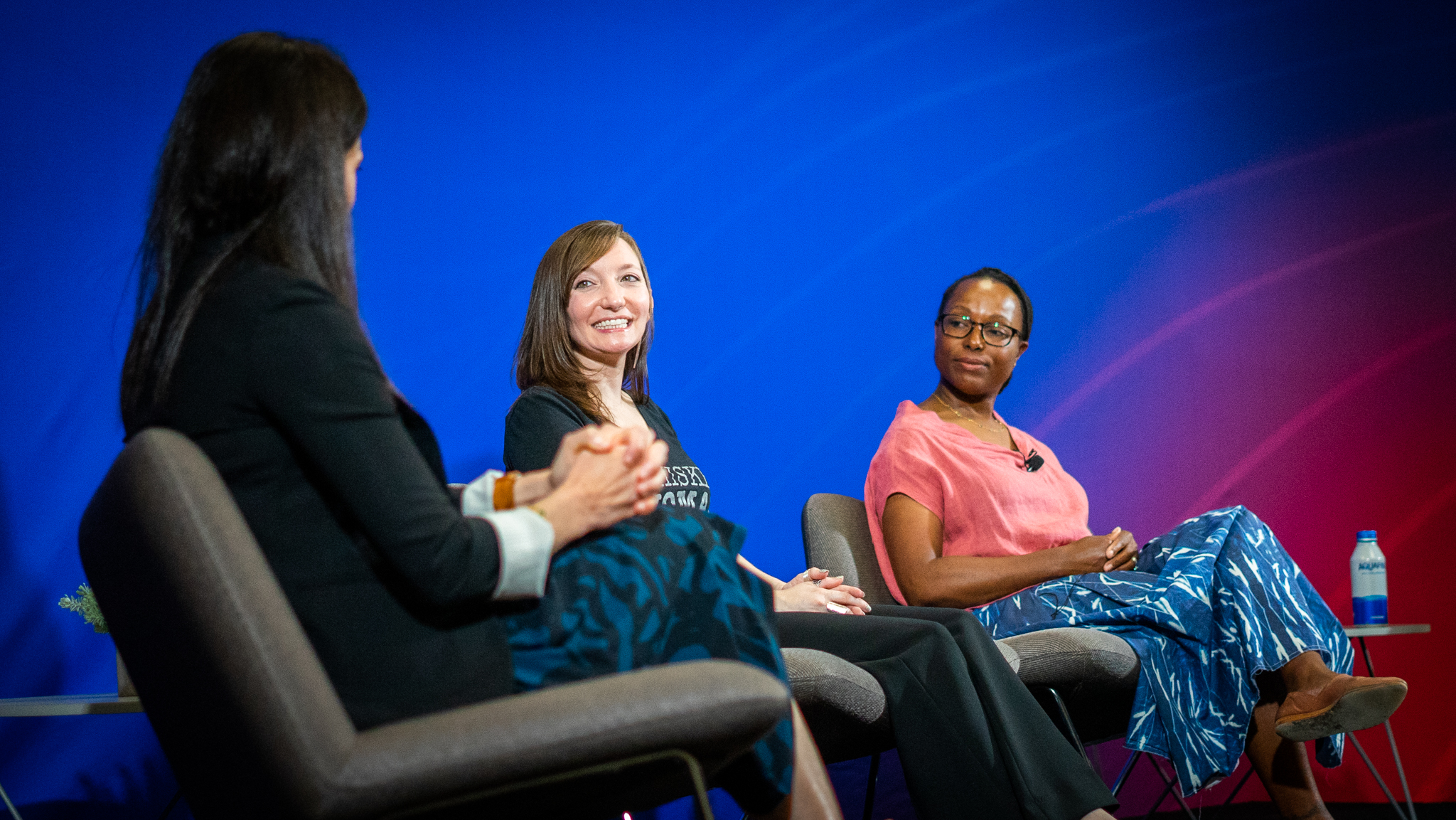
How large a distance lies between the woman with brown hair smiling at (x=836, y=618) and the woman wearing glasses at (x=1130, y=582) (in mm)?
470

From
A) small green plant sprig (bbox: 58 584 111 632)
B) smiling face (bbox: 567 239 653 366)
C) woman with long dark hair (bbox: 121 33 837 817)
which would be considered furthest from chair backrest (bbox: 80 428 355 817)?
smiling face (bbox: 567 239 653 366)

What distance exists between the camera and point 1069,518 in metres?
3.06

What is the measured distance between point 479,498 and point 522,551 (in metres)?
0.27

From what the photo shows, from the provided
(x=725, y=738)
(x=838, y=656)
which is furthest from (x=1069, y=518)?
(x=725, y=738)

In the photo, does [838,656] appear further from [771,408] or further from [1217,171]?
[1217,171]

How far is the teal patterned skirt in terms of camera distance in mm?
1291

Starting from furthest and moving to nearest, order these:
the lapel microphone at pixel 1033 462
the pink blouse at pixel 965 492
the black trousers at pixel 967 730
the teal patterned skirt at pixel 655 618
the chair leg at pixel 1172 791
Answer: the lapel microphone at pixel 1033 462 < the pink blouse at pixel 965 492 < the chair leg at pixel 1172 791 < the black trousers at pixel 967 730 < the teal patterned skirt at pixel 655 618

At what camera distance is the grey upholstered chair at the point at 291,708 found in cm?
94

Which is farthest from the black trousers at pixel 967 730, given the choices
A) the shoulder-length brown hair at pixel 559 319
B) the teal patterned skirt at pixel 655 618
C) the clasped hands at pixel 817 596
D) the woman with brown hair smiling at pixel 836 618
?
the shoulder-length brown hair at pixel 559 319

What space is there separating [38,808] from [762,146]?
8.51 ft

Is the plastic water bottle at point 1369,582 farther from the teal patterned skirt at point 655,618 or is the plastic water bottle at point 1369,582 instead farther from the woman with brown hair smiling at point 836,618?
the teal patterned skirt at point 655,618

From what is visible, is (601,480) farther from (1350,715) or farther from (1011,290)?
(1011,290)

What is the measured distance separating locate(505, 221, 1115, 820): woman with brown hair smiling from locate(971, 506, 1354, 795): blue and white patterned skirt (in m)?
0.55

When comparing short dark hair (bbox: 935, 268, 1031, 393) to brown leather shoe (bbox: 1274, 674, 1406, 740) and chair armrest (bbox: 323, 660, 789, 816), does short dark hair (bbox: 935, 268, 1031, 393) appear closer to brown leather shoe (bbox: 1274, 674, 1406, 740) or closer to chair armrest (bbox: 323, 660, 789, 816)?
brown leather shoe (bbox: 1274, 674, 1406, 740)
